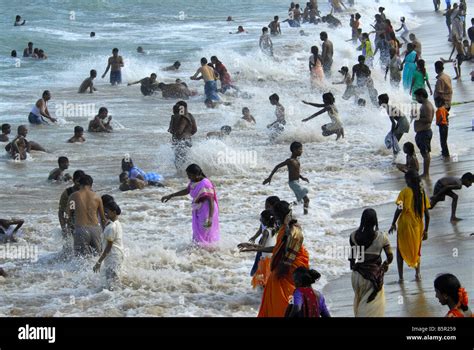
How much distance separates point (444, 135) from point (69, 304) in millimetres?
7246

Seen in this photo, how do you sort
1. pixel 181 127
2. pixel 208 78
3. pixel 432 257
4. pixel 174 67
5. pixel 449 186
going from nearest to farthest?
1. pixel 432 257
2. pixel 449 186
3. pixel 181 127
4. pixel 208 78
5. pixel 174 67

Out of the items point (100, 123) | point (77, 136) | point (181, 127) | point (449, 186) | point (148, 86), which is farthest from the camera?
point (148, 86)

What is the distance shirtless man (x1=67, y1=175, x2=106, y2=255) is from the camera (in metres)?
11.2

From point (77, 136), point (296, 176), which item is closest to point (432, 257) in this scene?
point (296, 176)

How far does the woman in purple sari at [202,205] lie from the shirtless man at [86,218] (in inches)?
34.1

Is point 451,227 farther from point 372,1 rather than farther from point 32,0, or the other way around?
point 32,0

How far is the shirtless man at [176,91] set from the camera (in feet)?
81.5

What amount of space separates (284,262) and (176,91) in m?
17.0

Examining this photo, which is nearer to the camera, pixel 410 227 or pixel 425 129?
pixel 410 227

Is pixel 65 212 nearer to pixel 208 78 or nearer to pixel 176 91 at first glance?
pixel 208 78

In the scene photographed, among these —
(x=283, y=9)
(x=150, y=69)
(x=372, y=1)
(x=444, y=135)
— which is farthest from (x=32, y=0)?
(x=444, y=135)

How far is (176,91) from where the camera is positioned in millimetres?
24859

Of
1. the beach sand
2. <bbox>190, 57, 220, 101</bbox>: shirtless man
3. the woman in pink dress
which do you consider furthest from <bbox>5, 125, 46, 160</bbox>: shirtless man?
the woman in pink dress
